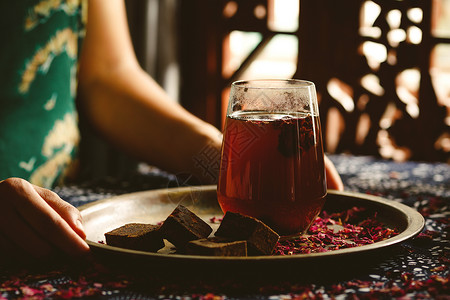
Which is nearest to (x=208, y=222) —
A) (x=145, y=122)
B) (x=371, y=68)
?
(x=145, y=122)

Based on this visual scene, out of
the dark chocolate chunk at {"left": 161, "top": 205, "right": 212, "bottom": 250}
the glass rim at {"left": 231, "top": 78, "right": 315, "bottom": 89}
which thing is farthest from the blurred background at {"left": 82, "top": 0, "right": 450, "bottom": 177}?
the dark chocolate chunk at {"left": 161, "top": 205, "right": 212, "bottom": 250}

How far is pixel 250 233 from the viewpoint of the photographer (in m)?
0.73

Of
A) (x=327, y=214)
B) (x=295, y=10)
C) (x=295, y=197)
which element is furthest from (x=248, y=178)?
(x=295, y=10)

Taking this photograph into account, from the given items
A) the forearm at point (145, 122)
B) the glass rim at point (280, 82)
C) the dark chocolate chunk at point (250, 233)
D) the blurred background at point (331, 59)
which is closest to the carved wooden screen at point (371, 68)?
the blurred background at point (331, 59)

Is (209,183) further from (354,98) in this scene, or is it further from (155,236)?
(354,98)

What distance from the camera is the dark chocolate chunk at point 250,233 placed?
0.73 m

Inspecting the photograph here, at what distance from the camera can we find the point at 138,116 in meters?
1.44

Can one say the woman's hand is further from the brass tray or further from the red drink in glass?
the red drink in glass

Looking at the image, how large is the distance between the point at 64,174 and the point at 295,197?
1018 millimetres

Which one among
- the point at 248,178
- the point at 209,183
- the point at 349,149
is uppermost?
the point at 248,178

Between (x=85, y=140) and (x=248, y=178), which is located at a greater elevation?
(x=248, y=178)

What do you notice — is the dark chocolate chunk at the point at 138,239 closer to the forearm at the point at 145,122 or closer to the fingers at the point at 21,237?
the fingers at the point at 21,237

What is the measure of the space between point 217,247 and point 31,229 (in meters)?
0.27

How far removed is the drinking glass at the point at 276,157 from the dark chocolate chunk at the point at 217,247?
136 millimetres
